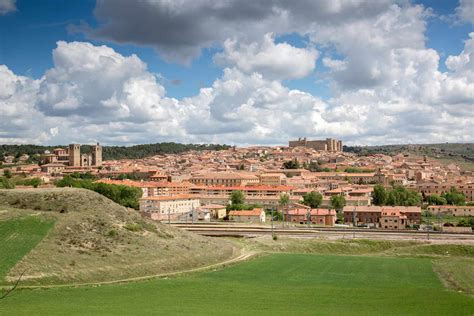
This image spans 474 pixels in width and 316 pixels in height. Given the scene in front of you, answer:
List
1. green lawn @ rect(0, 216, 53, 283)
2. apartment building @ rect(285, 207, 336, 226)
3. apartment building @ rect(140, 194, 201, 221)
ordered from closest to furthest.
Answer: green lawn @ rect(0, 216, 53, 283)
apartment building @ rect(285, 207, 336, 226)
apartment building @ rect(140, 194, 201, 221)

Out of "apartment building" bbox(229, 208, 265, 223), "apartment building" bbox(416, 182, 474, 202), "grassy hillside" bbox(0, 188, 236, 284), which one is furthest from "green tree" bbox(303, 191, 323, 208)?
"grassy hillside" bbox(0, 188, 236, 284)

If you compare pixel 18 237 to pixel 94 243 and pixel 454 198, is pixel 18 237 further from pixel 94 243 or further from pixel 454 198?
pixel 454 198

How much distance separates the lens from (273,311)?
89.1 ft

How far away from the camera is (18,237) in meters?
42.8

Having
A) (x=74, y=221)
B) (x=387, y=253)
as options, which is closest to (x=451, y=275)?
(x=387, y=253)

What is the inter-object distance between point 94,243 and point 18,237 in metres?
5.81

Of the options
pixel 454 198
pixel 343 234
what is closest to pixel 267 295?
pixel 343 234

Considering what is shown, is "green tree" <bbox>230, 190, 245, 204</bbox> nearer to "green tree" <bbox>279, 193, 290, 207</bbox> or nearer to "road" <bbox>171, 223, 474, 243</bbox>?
"green tree" <bbox>279, 193, 290, 207</bbox>

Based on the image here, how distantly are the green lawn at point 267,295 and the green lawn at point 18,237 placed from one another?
244 inches

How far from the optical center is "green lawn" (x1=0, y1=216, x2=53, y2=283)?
38013 mm

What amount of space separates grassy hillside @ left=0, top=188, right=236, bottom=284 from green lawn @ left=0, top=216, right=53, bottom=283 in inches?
17.2

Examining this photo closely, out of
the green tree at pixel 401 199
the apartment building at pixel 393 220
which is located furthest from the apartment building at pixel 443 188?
the apartment building at pixel 393 220

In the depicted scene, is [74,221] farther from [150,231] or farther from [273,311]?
[273,311]

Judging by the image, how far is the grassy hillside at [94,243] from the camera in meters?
38.2
